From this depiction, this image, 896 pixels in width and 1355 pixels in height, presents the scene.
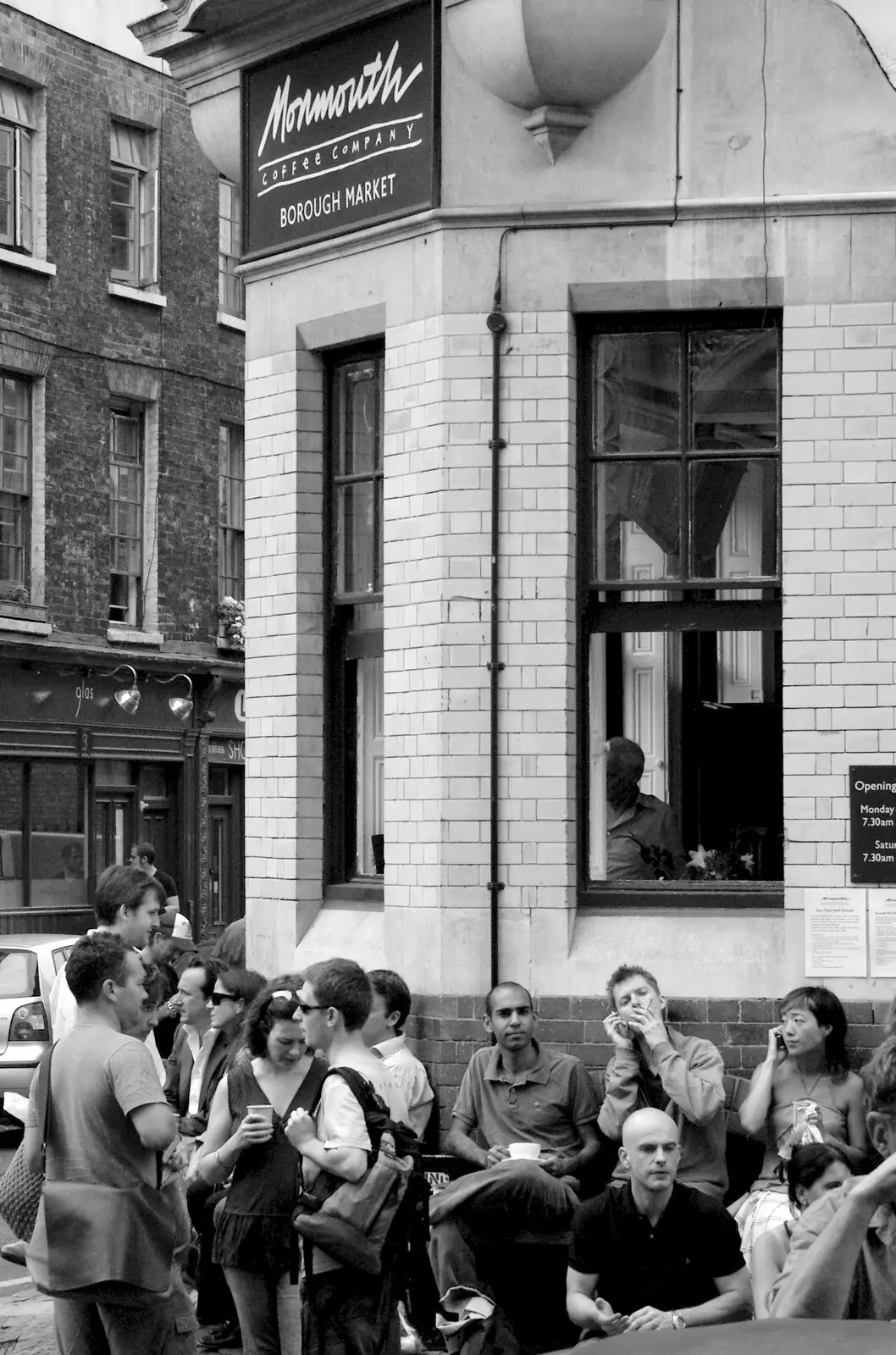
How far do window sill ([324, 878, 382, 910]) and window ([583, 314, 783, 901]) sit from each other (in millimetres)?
1180

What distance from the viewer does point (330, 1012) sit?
719 centimetres

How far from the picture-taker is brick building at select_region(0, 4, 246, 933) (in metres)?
26.5

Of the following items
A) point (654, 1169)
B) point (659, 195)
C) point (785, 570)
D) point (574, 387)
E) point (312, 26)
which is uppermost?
point (312, 26)

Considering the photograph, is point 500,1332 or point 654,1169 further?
point 500,1332

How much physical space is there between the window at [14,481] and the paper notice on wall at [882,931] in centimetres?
1851

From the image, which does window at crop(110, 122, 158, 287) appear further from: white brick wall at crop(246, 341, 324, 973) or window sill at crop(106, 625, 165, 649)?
white brick wall at crop(246, 341, 324, 973)

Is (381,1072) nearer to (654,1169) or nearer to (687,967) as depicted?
(654,1169)

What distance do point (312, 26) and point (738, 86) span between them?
227cm

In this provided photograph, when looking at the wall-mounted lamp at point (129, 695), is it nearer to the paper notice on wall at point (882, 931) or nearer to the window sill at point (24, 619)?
the window sill at point (24, 619)

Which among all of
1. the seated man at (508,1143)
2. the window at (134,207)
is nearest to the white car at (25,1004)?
the seated man at (508,1143)

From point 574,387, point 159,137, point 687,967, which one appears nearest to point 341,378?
point 574,387

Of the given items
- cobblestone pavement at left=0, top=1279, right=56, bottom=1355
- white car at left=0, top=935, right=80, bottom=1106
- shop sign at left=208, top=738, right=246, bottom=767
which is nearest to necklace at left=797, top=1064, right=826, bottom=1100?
cobblestone pavement at left=0, top=1279, right=56, bottom=1355

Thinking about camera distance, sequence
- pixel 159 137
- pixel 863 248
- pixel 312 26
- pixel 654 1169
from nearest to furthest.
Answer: pixel 654 1169 → pixel 863 248 → pixel 312 26 → pixel 159 137

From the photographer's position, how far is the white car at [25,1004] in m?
15.1
